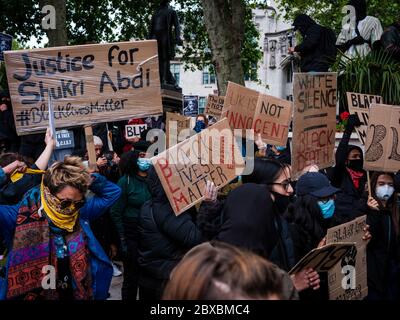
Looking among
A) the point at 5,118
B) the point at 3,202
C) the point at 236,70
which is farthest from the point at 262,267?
the point at 236,70

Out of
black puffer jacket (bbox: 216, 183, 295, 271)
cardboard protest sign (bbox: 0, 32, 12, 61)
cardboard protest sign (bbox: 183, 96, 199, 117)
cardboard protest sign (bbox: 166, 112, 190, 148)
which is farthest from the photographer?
cardboard protest sign (bbox: 183, 96, 199, 117)

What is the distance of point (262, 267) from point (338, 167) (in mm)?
4358

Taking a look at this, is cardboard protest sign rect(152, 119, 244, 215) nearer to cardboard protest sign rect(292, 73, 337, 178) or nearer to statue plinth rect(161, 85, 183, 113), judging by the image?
cardboard protest sign rect(292, 73, 337, 178)

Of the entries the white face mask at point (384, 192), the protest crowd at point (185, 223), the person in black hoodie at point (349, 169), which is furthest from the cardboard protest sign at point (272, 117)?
the white face mask at point (384, 192)

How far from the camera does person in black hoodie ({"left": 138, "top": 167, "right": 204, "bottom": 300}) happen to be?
379 cm

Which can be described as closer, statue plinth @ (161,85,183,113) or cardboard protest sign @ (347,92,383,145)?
cardboard protest sign @ (347,92,383,145)

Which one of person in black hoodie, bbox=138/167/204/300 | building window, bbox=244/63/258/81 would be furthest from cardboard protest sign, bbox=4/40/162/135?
building window, bbox=244/63/258/81

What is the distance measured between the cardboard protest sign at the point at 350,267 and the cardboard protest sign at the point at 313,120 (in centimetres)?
136

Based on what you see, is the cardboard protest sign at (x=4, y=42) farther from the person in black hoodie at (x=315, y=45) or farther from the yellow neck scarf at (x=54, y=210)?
the yellow neck scarf at (x=54, y=210)

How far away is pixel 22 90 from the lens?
5023 mm

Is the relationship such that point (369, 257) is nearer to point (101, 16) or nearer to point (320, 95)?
point (320, 95)

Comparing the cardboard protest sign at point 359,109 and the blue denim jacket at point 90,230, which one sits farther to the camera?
the cardboard protest sign at point 359,109

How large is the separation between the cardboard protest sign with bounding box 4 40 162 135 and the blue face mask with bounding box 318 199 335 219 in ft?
6.47

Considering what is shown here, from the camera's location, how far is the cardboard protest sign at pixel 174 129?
671cm
